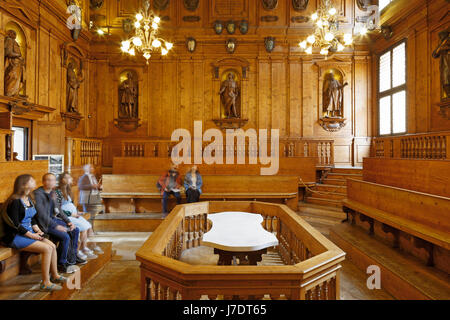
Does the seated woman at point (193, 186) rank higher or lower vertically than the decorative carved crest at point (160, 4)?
lower

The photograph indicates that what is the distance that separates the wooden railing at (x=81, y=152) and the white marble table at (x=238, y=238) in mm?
5752

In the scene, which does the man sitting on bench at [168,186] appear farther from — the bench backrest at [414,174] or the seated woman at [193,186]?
the bench backrest at [414,174]

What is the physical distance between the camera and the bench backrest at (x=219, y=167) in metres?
7.50

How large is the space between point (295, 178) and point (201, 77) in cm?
543

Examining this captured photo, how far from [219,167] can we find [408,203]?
4.82m

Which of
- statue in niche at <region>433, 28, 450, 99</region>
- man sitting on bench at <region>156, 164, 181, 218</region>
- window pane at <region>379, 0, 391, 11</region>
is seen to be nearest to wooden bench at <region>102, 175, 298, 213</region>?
man sitting on bench at <region>156, 164, 181, 218</region>

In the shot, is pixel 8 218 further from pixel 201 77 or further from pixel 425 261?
pixel 201 77

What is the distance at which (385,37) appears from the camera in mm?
8672

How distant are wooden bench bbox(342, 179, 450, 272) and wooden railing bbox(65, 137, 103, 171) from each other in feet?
23.2

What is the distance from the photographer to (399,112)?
844 centimetres

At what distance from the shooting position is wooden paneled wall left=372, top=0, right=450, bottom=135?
273 inches

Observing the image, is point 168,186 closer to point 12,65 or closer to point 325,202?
point 325,202

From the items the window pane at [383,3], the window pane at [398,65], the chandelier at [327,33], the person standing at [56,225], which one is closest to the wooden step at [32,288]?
the person standing at [56,225]

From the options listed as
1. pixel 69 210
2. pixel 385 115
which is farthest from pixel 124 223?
pixel 385 115
